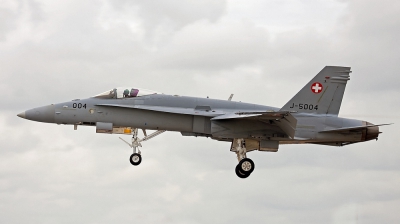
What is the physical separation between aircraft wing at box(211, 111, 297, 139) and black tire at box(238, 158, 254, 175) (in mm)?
1796

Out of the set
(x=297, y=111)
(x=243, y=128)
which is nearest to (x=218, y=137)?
(x=243, y=128)

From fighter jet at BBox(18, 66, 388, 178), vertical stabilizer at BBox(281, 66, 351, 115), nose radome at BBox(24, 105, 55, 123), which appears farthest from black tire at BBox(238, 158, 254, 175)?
nose radome at BBox(24, 105, 55, 123)

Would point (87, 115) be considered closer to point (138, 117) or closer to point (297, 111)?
point (138, 117)

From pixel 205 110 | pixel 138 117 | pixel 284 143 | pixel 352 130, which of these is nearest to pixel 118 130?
pixel 138 117

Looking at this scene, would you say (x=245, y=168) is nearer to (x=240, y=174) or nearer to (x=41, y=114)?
(x=240, y=174)

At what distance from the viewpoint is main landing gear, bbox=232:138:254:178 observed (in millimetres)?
34281

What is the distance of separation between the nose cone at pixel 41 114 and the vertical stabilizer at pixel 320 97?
8.53m

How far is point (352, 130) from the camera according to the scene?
1342 inches

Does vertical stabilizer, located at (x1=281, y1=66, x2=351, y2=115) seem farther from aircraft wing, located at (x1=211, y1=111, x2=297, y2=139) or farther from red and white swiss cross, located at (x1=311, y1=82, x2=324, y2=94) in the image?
aircraft wing, located at (x1=211, y1=111, x2=297, y2=139)

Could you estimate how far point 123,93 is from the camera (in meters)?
34.0

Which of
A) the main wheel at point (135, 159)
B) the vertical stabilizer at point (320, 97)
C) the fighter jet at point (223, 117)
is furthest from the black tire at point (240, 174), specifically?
the main wheel at point (135, 159)

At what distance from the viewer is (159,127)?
33906 mm

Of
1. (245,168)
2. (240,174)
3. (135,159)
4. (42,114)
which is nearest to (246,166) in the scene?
(245,168)

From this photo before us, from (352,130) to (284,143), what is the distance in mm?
2814
